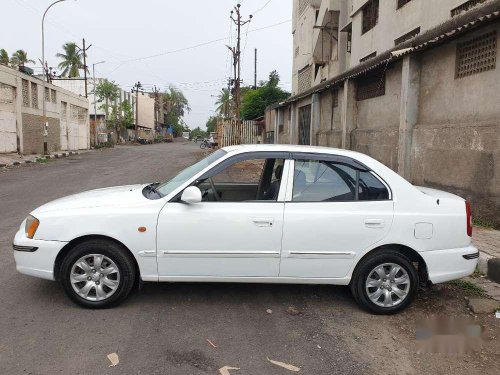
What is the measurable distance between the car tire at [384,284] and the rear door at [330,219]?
6.3 inches

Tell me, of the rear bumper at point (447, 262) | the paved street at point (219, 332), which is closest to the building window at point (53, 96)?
the paved street at point (219, 332)

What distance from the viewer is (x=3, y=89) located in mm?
24500

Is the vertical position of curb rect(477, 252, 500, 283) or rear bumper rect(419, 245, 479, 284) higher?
rear bumper rect(419, 245, 479, 284)

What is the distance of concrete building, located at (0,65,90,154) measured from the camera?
24.9 meters

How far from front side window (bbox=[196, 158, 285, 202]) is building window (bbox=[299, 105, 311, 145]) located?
13898 mm

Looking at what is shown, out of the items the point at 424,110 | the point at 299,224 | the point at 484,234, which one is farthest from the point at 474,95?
the point at 299,224

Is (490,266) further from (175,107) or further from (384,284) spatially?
(175,107)

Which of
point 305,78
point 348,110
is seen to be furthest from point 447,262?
point 305,78

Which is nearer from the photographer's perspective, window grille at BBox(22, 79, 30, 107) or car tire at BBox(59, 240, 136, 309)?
car tire at BBox(59, 240, 136, 309)

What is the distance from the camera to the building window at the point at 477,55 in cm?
Answer: 746

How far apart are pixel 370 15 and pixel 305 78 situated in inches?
406

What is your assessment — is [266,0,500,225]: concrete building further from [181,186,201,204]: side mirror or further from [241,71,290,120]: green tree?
[241,71,290,120]: green tree

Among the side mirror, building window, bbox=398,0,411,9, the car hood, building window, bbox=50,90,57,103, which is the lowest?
the car hood

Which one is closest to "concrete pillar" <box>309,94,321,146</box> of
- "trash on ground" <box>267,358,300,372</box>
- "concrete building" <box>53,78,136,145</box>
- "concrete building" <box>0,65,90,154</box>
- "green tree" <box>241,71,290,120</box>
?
"trash on ground" <box>267,358,300,372</box>
